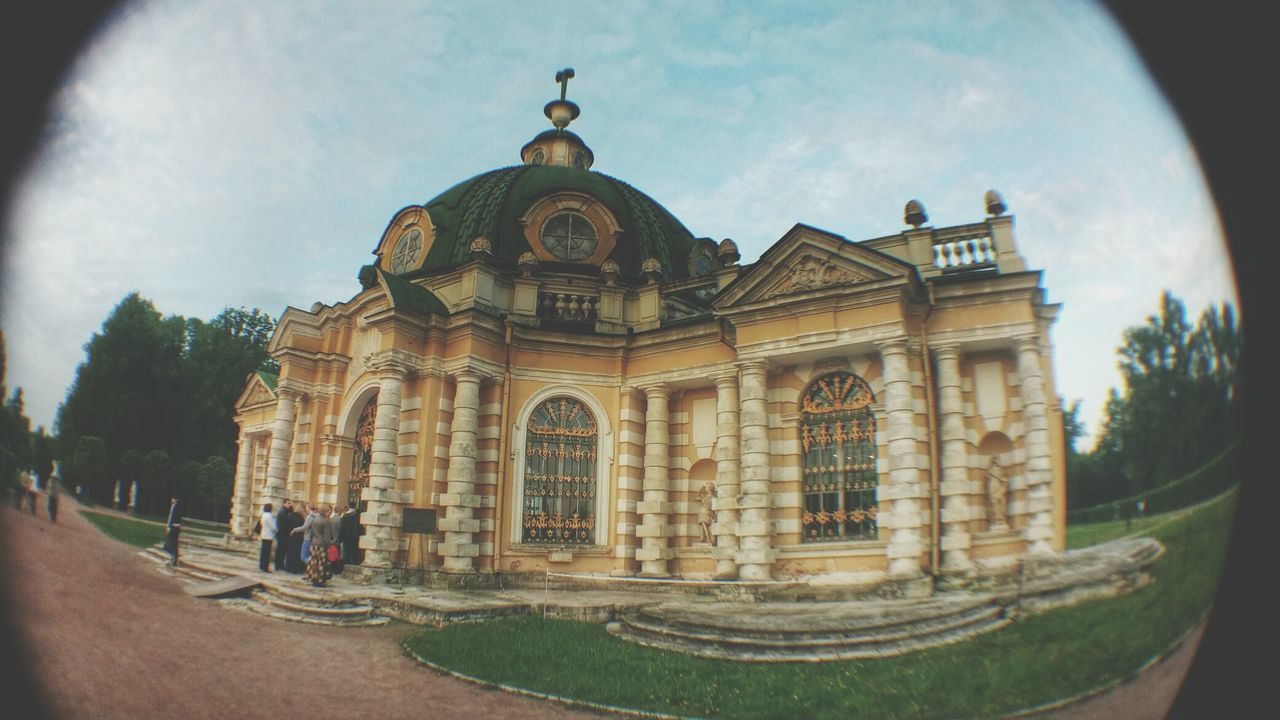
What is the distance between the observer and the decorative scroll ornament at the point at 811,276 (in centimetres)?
1293

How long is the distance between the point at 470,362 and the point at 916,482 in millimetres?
9228

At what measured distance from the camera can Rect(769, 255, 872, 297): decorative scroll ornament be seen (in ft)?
42.4

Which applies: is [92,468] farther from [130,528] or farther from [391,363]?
[391,363]

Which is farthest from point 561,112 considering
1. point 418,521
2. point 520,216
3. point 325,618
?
point 325,618

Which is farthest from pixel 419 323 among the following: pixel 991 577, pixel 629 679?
pixel 991 577

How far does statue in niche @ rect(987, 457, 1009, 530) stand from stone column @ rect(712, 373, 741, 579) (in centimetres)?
811

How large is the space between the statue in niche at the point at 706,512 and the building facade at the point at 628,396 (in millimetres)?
51

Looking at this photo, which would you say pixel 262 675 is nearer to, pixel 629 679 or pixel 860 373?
pixel 629 679

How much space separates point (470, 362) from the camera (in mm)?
15266

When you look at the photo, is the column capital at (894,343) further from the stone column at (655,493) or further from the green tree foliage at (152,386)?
the green tree foliage at (152,386)

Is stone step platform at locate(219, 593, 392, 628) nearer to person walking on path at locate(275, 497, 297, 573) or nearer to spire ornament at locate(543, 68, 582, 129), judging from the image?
person walking on path at locate(275, 497, 297, 573)

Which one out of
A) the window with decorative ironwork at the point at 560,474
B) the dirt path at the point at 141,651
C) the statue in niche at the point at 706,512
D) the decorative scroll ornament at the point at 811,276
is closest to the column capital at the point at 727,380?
the decorative scroll ornament at the point at 811,276

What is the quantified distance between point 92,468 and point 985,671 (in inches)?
169

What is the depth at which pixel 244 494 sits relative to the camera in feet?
72.9
